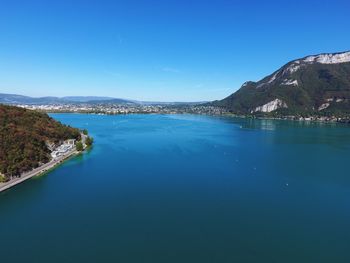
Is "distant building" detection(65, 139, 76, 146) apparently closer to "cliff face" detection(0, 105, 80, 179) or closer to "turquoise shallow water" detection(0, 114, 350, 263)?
"cliff face" detection(0, 105, 80, 179)

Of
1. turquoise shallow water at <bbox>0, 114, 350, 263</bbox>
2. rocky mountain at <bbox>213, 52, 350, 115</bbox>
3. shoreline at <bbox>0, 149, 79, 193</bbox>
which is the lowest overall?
turquoise shallow water at <bbox>0, 114, 350, 263</bbox>

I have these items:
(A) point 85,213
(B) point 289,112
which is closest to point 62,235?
(A) point 85,213

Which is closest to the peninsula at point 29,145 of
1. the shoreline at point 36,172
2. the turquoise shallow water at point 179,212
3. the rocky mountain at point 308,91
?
the shoreline at point 36,172

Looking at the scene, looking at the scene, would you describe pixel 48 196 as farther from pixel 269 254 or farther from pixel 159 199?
pixel 269 254

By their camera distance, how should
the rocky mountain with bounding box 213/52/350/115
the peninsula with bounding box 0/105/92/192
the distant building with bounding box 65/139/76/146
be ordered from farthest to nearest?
the rocky mountain with bounding box 213/52/350/115 < the distant building with bounding box 65/139/76/146 < the peninsula with bounding box 0/105/92/192

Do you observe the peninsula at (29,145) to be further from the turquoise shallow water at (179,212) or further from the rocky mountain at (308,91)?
the rocky mountain at (308,91)

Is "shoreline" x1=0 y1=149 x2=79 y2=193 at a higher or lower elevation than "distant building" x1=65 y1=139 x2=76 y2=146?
lower

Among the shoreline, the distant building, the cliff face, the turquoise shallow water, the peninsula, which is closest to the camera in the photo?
the turquoise shallow water

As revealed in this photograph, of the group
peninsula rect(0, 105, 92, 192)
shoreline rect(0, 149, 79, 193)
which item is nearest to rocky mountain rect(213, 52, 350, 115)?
peninsula rect(0, 105, 92, 192)
